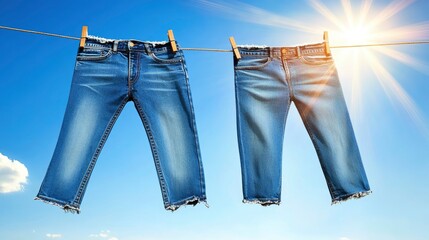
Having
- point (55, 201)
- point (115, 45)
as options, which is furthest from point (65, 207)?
point (115, 45)

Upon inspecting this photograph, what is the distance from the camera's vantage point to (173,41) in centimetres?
373

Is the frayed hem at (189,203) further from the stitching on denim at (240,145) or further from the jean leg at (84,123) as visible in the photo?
the jean leg at (84,123)

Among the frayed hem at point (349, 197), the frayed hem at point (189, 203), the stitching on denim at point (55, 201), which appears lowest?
the frayed hem at point (349, 197)

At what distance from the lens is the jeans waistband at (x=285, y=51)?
3918 millimetres

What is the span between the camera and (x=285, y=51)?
398 cm

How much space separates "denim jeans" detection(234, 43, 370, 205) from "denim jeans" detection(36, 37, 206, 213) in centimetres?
47

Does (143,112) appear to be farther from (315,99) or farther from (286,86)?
(315,99)

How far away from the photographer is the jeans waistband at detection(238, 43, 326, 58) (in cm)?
392

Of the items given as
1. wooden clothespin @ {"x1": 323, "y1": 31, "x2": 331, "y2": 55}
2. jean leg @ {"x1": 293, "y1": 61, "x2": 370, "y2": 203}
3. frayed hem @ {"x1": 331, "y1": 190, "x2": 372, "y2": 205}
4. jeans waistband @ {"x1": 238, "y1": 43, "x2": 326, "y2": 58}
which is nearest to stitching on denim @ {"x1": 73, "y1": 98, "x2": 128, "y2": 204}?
jeans waistband @ {"x1": 238, "y1": 43, "x2": 326, "y2": 58}

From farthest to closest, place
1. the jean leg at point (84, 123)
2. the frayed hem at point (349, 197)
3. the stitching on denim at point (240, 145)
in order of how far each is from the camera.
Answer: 1. the frayed hem at point (349, 197)
2. the stitching on denim at point (240, 145)
3. the jean leg at point (84, 123)

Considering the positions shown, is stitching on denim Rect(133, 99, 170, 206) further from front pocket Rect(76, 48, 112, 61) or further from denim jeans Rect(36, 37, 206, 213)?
front pocket Rect(76, 48, 112, 61)

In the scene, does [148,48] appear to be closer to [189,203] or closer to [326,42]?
[189,203]

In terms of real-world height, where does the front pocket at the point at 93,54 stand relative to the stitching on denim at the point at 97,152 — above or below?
above

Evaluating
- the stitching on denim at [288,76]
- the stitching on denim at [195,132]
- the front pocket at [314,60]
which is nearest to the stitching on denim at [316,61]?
the front pocket at [314,60]
